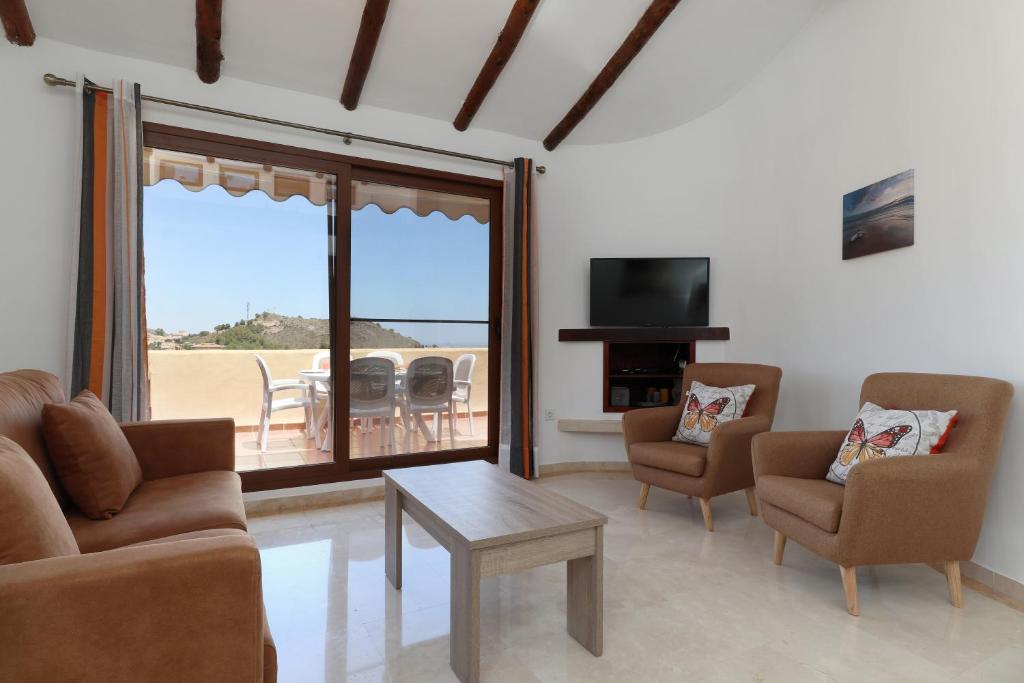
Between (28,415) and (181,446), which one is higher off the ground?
(28,415)

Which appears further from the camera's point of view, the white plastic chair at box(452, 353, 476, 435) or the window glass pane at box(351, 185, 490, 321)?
the white plastic chair at box(452, 353, 476, 435)

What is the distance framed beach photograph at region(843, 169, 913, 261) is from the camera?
292 cm

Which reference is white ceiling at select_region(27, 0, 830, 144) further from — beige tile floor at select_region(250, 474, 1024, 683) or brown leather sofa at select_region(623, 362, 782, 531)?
beige tile floor at select_region(250, 474, 1024, 683)

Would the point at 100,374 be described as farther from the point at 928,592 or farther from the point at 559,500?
the point at 928,592

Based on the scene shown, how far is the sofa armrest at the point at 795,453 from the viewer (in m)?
2.67

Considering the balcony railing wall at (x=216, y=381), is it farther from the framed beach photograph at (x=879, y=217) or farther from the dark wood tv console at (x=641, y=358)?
the framed beach photograph at (x=879, y=217)

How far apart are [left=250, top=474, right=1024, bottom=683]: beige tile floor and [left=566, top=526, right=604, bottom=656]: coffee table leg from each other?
0.05m

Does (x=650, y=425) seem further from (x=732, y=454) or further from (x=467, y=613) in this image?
(x=467, y=613)

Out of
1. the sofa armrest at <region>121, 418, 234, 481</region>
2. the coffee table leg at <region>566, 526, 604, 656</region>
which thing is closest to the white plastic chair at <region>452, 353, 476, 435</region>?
the sofa armrest at <region>121, 418, 234, 481</region>

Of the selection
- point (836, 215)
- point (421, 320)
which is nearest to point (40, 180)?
point (421, 320)

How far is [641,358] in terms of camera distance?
4734 millimetres

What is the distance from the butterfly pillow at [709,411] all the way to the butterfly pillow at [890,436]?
0.80 meters

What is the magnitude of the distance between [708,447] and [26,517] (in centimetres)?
298

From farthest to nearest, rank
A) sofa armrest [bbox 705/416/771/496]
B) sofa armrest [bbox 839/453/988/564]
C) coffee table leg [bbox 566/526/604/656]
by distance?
1. sofa armrest [bbox 705/416/771/496]
2. sofa armrest [bbox 839/453/988/564]
3. coffee table leg [bbox 566/526/604/656]
